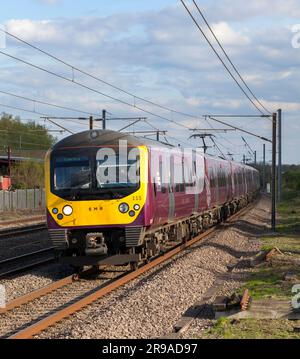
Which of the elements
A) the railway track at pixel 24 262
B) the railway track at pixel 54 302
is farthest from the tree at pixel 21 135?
the railway track at pixel 54 302

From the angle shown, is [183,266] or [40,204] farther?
[40,204]

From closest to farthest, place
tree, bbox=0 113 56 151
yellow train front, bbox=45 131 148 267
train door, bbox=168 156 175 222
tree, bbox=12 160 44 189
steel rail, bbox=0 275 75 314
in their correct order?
steel rail, bbox=0 275 75 314
yellow train front, bbox=45 131 148 267
train door, bbox=168 156 175 222
tree, bbox=12 160 44 189
tree, bbox=0 113 56 151

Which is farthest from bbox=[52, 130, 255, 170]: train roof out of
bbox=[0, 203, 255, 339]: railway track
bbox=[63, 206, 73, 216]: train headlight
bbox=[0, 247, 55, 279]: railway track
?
bbox=[0, 247, 55, 279]: railway track

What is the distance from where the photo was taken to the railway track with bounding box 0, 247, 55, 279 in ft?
47.6

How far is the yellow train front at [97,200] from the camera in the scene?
12.9m

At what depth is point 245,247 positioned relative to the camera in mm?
19469

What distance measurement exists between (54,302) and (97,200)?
2738 mm

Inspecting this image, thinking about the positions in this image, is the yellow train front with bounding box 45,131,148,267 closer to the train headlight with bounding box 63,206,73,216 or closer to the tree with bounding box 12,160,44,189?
the train headlight with bounding box 63,206,73,216

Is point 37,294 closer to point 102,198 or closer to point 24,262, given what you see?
point 102,198

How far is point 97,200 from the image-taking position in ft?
42.7

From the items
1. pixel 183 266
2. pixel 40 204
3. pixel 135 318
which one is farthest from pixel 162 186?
pixel 40 204

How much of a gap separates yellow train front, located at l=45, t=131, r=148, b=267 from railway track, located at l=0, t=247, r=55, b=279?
172cm
